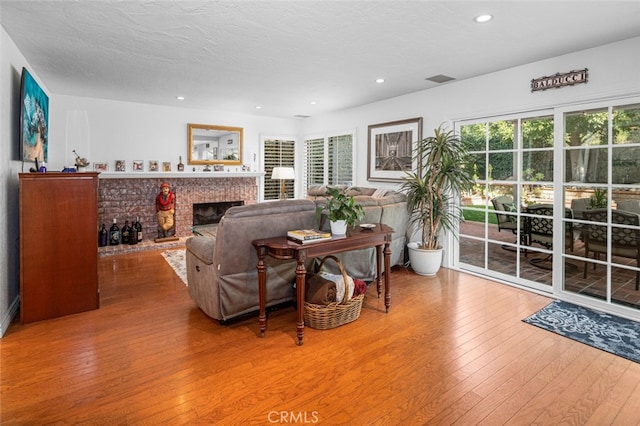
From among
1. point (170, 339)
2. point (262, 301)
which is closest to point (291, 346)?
point (262, 301)

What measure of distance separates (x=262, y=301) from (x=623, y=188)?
3384 mm

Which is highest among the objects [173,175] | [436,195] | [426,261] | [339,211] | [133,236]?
[173,175]

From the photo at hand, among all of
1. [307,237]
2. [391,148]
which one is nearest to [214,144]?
[391,148]

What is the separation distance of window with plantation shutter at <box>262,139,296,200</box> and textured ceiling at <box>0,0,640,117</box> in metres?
2.77

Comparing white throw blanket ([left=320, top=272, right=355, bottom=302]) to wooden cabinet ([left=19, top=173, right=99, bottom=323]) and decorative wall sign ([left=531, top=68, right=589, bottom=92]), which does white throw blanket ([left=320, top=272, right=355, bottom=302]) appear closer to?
wooden cabinet ([left=19, top=173, right=99, bottom=323])

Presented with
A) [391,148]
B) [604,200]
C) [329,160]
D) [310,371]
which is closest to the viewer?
[310,371]

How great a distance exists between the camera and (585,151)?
3.47 m

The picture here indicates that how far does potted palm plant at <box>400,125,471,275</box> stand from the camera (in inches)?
170

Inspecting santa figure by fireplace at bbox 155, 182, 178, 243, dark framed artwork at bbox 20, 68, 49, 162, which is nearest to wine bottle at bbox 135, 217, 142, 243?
santa figure by fireplace at bbox 155, 182, 178, 243

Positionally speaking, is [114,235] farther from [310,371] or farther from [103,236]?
[310,371]

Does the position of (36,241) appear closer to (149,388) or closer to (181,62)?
(149,388)

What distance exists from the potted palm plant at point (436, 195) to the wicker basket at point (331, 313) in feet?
5.87

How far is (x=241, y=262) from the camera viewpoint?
114 inches

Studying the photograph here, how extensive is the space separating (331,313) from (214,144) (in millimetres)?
5057
